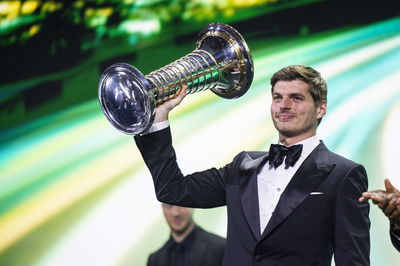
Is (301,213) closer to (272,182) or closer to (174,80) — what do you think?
(272,182)

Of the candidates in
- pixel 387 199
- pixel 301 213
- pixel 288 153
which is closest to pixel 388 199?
pixel 387 199

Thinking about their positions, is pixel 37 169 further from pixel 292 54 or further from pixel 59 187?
→ pixel 292 54

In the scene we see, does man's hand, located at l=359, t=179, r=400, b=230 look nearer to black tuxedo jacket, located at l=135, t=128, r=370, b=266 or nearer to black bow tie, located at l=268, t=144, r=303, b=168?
black tuxedo jacket, located at l=135, t=128, r=370, b=266

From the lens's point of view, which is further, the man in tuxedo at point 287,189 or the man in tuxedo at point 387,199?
the man in tuxedo at point 287,189

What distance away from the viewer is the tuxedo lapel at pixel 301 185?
202 centimetres

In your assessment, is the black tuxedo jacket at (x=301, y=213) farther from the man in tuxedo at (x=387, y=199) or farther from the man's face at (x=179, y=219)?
the man's face at (x=179, y=219)

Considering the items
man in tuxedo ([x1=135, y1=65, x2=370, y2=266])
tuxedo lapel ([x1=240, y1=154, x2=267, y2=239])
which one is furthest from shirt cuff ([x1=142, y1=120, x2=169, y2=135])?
tuxedo lapel ([x1=240, y1=154, x2=267, y2=239])

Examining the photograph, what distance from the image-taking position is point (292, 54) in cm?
369

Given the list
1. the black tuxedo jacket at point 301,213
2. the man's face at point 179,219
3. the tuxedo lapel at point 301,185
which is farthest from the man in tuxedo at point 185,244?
the tuxedo lapel at point 301,185

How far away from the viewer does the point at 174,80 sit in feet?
6.74

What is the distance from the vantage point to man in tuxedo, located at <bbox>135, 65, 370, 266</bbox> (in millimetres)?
1996

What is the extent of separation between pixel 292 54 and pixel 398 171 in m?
0.89

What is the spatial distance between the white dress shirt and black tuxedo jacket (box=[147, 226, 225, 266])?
1.35 metres

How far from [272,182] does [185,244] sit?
150 cm
